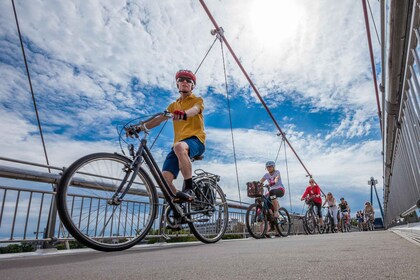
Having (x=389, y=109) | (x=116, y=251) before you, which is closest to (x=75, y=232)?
(x=116, y=251)

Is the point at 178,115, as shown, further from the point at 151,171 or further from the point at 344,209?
the point at 344,209

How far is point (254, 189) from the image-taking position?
7344mm

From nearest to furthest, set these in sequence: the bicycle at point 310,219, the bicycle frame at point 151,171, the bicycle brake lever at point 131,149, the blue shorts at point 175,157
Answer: the bicycle frame at point 151,171 → the bicycle brake lever at point 131,149 → the blue shorts at point 175,157 → the bicycle at point 310,219

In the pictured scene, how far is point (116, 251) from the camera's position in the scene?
2.84 metres

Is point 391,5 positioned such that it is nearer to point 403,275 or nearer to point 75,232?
point 403,275

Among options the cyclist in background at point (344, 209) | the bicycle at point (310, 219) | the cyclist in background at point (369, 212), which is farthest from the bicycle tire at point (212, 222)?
the cyclist in background at point (369, 212)

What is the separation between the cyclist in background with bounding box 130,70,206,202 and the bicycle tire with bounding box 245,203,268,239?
3.74 metres

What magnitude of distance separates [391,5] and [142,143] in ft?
8.28

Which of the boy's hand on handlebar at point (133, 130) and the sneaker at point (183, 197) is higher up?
the boy's hand on handlebar at point (133, 130)

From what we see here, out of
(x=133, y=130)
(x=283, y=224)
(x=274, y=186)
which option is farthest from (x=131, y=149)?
(x=283, y=224)

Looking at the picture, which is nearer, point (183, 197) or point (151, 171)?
point (151, 171)

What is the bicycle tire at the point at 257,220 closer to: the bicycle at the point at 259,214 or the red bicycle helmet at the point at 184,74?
the bicycle at the point at 259,214

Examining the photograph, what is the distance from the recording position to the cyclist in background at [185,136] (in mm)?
3461

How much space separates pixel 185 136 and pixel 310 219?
331 inches
